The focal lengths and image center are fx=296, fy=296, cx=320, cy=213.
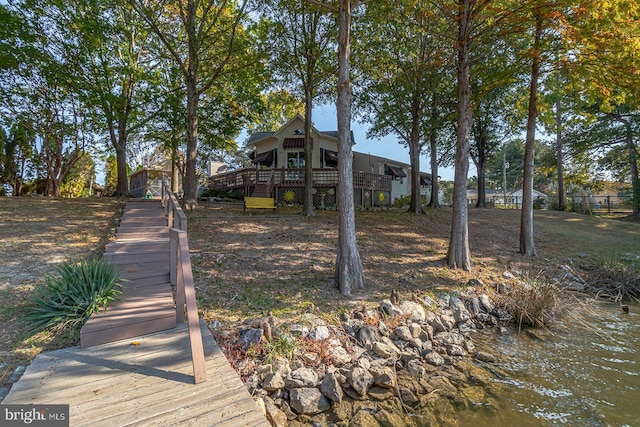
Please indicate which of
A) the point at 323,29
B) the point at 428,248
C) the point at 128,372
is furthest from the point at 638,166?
the point at 128,372

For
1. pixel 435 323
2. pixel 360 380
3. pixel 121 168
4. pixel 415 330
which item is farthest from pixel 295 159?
pixel 360 380

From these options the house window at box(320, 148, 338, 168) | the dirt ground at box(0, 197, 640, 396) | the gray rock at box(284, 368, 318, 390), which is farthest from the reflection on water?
the house window at box(320, 148, 338, 168)

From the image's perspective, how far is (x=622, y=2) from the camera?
659 centimetres

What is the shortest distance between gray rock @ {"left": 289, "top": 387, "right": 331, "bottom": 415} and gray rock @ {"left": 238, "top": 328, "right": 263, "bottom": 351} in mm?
824

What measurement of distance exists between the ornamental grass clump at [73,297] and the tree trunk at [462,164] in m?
7.32

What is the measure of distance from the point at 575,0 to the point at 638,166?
21703mm

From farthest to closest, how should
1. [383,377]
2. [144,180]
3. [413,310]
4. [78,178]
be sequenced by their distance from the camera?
[78,178]
[144,180]
[413,310]
[383,377]

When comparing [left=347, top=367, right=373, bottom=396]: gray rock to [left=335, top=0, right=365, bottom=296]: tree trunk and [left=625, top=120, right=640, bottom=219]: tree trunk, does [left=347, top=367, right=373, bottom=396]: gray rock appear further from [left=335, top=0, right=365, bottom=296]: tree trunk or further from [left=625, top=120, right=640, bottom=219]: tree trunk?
[left=625, top=120, right=640, bottom=219]: tree trunk

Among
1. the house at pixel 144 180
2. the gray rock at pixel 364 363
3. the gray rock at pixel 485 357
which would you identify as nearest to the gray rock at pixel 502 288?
the gray rock at pixel 485 357

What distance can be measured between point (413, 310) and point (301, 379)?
2.68 metres

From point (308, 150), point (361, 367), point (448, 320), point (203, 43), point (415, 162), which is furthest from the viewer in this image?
point (415, 162)

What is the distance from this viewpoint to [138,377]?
289 centimetres

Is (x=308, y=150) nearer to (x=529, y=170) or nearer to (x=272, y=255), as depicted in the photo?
(x=272, y=255)

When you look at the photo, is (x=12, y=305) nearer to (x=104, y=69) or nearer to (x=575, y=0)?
(x=104, y=69)
